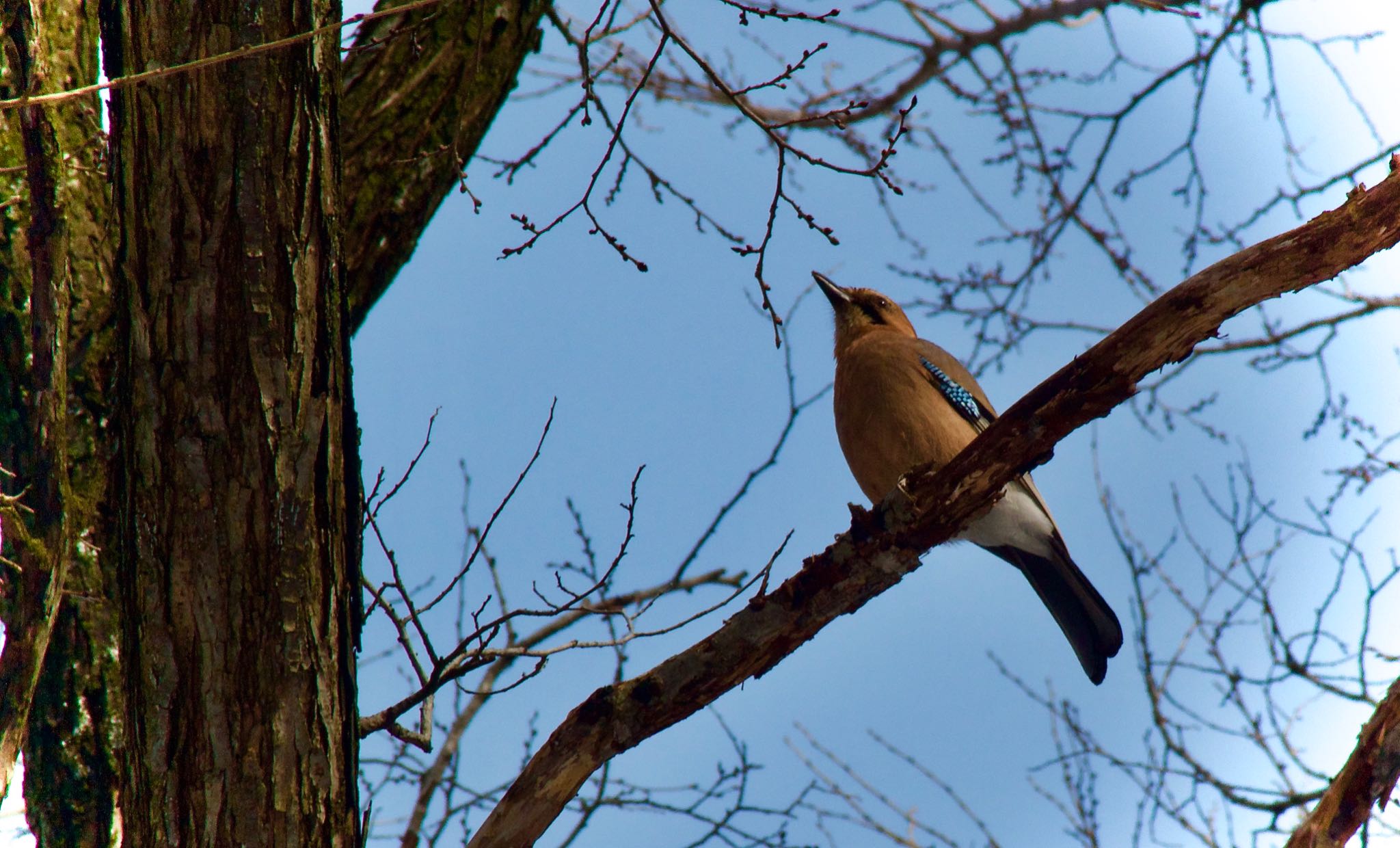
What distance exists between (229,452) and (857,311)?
362 centimetres

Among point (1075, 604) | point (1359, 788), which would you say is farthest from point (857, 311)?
point (1359, 788)

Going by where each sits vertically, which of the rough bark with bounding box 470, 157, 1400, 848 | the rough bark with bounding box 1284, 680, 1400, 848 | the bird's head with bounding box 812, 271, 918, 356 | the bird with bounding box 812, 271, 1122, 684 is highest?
the bird's head with bounding box 812, 271, 918, 356

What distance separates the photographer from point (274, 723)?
8.57ft

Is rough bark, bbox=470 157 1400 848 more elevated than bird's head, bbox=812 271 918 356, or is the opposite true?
bird's head, bbox=812 271 918 356

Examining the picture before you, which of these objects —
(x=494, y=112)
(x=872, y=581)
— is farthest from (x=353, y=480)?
(x=494, y=112)

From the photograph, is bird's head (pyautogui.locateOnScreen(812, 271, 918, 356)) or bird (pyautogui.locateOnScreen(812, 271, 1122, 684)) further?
bird's head (pyautogui.locateOnScreen(812, 271, 918, 356))

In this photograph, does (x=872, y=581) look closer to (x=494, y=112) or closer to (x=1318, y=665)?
(x=494, y=112)

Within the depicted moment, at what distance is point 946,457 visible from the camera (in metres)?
4.39

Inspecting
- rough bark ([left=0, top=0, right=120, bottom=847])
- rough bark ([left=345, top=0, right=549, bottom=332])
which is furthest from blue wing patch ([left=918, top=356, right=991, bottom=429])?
rough bark ([left=0, top=0, right=120, bottom=847])

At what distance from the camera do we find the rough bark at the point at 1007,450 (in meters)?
2.81

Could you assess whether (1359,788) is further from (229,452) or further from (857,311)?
(857,311)

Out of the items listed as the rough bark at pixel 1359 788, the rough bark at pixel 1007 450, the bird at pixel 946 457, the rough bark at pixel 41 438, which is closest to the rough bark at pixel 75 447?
the rough bark at pixel 41 438

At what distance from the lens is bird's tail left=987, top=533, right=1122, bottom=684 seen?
14.5 feet

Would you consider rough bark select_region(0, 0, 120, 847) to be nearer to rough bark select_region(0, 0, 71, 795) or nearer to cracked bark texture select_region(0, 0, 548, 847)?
cracked bark texture select_region(0, 0, 548, 847)
